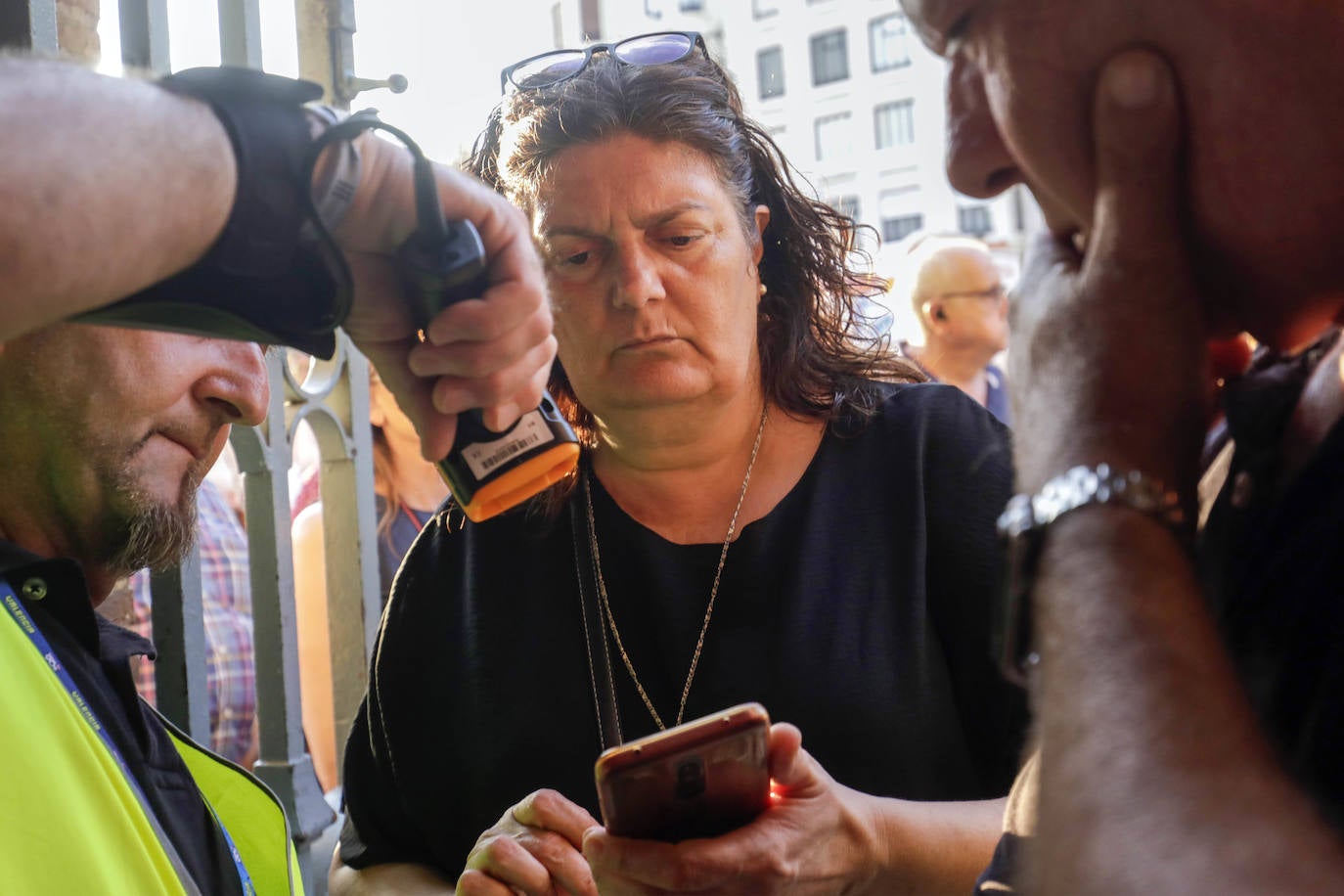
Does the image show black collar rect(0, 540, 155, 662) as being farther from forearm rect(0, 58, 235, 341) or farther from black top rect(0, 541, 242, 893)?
forearm rect(0, 58, 235, 341)

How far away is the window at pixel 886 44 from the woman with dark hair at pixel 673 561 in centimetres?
3376

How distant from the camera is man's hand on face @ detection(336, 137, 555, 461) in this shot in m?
1.29

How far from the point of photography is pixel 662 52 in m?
2.45

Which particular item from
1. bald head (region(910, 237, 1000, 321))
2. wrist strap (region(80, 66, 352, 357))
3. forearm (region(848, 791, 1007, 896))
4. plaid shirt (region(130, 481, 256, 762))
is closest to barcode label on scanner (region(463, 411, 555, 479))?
wrist strap (region(80, 66, 352, 357))

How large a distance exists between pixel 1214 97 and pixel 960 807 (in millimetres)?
1265

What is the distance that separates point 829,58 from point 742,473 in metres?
35.1

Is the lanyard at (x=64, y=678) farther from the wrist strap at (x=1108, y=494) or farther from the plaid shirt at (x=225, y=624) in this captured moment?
the plaid shirt at (x=225, y=624)

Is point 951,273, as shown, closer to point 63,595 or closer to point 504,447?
point 63,595

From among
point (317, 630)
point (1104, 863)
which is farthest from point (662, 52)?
point (317, 630)

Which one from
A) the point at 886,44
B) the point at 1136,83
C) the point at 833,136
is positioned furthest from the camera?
the point at 833,136

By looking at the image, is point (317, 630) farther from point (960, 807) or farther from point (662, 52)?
point (960, 807)

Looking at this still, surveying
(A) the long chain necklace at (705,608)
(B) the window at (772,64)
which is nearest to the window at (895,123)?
(B) the window at (772,64)

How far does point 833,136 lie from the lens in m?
35.1

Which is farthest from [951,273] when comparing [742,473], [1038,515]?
[1038,515]
